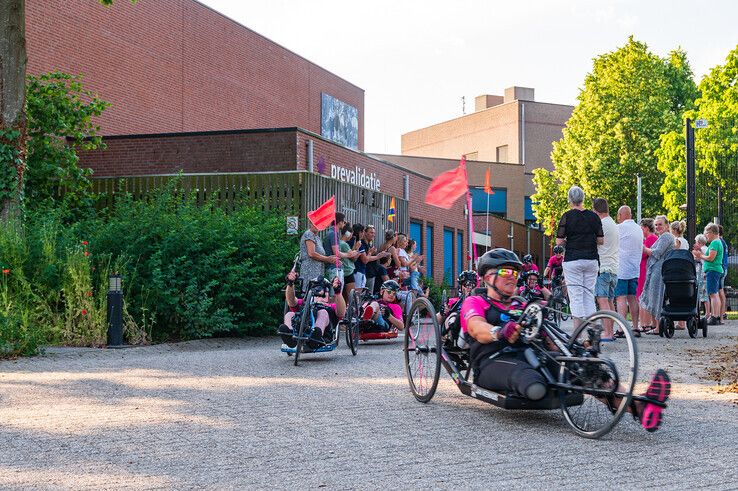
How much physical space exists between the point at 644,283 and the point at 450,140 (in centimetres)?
6491

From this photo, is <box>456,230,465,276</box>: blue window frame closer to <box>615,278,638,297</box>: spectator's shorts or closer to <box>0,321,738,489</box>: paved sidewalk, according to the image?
<box>615,278,638,297</box>: spectator's shorts

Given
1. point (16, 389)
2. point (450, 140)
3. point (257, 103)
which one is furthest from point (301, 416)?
point (450, 140)

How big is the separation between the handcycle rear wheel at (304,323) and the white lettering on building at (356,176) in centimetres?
1335

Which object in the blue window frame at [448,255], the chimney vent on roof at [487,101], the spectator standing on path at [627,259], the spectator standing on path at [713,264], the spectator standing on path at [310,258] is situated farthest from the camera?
the chimney vent on roof at [487,101]

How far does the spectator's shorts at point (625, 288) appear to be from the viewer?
1486cm

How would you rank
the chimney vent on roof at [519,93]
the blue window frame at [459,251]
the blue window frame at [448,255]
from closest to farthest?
the blue window frame at [448,255] < the blue window frame at [459,251] < the chimney vent on roof at [519,93]

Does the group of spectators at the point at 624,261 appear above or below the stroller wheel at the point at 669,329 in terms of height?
above

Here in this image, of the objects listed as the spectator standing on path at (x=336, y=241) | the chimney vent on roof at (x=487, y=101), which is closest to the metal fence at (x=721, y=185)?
the spectator standing on path at (x=336, y=241)

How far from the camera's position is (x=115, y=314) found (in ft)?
45.3

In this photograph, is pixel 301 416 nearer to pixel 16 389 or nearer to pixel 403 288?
pixel 16 389

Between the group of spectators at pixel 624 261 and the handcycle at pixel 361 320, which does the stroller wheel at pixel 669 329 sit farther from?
the handcycle at pixel 361 320

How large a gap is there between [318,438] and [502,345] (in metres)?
1.48

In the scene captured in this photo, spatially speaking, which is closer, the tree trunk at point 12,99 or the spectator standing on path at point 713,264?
the tree trunk at point 12,99

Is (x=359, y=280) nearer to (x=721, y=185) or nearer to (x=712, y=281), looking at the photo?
(x=712, y=281)
